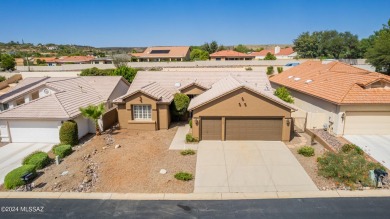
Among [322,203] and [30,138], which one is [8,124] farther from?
[322,203]

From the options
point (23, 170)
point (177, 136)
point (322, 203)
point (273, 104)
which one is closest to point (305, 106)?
point (273, 104)

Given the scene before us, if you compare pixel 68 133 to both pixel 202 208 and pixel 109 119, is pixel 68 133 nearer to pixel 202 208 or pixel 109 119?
pixel 109 119

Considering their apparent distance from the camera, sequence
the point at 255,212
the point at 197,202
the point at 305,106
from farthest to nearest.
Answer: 1. the point at 305,106
2. the point at 197,202
3. the point at 255,212

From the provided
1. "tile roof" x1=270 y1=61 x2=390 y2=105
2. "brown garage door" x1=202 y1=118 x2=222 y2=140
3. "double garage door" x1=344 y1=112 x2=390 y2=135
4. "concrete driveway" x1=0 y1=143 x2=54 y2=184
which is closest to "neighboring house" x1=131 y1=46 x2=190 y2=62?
"tile roof" x1=270 y1=61 x2=390 y2=105

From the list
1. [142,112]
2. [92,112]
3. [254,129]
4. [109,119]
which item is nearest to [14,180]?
[92,112]

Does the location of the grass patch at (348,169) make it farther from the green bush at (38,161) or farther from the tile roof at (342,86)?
the green bush at (38,161)

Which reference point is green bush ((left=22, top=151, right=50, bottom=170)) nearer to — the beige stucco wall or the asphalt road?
the asphalt road

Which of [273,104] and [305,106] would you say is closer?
[273,104]
